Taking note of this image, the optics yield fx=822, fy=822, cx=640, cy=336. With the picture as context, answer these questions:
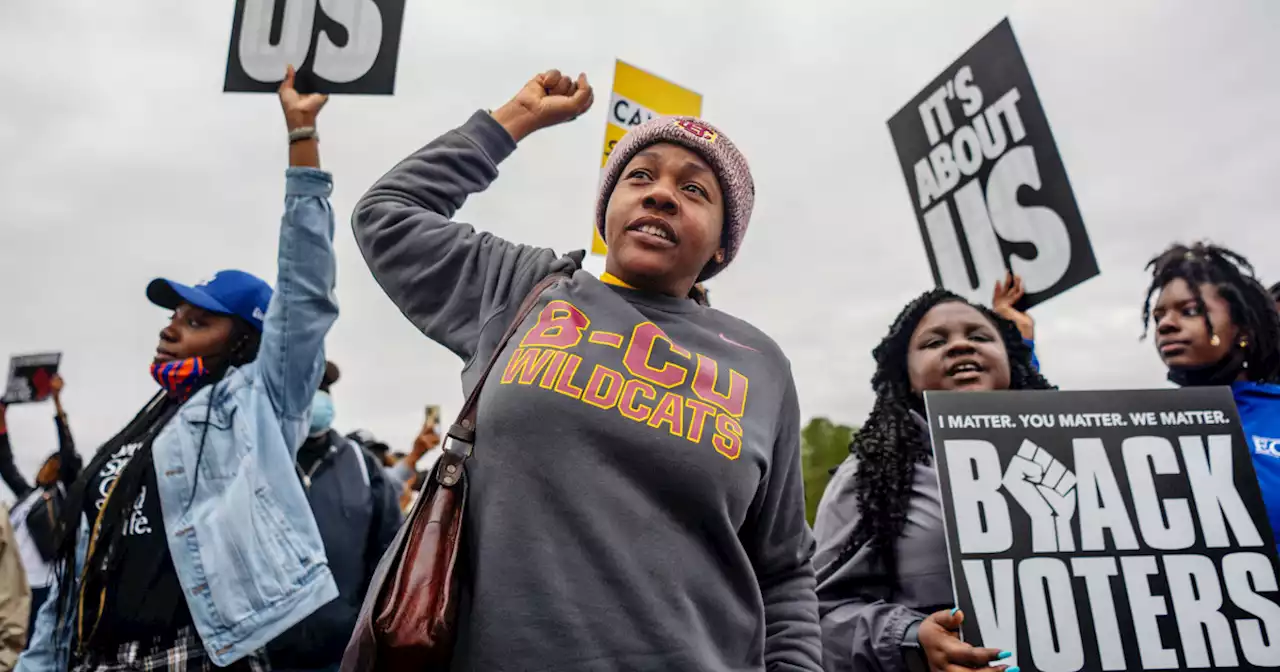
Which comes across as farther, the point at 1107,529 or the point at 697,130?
the point at 1107,529

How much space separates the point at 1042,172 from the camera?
3428mm

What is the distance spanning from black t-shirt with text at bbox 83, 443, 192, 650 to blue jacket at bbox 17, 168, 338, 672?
6 centimetres

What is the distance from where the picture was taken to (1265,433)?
271cm

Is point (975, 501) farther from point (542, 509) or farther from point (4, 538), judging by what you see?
point (4, 538)

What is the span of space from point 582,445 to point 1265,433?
2.55m

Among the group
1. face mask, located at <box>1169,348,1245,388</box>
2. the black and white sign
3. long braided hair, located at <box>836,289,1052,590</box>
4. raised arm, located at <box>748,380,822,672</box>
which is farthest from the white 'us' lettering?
face mask, located at <box>1169,348,1245,388</box>

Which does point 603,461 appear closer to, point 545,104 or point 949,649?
point 545,104

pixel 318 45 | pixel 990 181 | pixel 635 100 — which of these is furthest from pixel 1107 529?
pixel 318 45

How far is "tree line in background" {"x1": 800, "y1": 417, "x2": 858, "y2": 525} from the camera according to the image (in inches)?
981

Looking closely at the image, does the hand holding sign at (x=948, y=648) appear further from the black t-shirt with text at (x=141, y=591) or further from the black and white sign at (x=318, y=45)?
the black and white sign at (x=318, y=45)

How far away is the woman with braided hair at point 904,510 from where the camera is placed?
7.08 feet

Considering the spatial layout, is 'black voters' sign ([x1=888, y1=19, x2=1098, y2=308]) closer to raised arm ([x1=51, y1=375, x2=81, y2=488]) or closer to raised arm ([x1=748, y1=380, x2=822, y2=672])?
raised arm ([x1=748, y1=380, x2=822, y2=672])

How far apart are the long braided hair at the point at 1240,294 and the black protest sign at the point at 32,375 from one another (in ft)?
18.3

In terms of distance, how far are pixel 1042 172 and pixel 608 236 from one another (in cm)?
246
